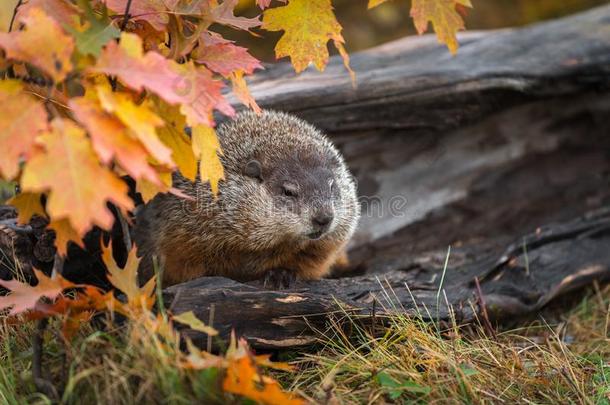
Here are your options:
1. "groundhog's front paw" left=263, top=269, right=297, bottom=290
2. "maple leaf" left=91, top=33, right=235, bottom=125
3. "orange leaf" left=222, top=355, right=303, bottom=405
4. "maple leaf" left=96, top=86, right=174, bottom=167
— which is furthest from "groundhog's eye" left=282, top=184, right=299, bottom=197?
"maple leaf" left=96, top=86, right=174, bottom=167

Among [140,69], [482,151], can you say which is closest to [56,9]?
[140,69]

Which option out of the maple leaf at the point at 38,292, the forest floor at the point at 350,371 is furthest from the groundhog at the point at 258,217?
the maple leaf at the point at 38,292

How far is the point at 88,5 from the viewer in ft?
11.4

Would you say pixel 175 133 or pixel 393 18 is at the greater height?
pixel 175 133

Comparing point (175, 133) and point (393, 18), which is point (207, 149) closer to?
point (175, 133)

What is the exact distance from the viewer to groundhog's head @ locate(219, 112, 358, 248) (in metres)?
4.96

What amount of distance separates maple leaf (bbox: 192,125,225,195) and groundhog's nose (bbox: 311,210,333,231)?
3.40 feet

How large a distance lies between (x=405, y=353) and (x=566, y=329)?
219cm

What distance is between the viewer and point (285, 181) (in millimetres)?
5094

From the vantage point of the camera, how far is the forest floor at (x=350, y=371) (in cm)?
336

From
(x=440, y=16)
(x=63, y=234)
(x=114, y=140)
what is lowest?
(x=63, y=234)

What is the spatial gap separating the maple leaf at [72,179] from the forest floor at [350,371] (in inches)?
33.0

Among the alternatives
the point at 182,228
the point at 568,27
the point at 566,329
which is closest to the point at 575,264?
the point at 566,329

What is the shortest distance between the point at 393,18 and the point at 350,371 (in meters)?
9.08
